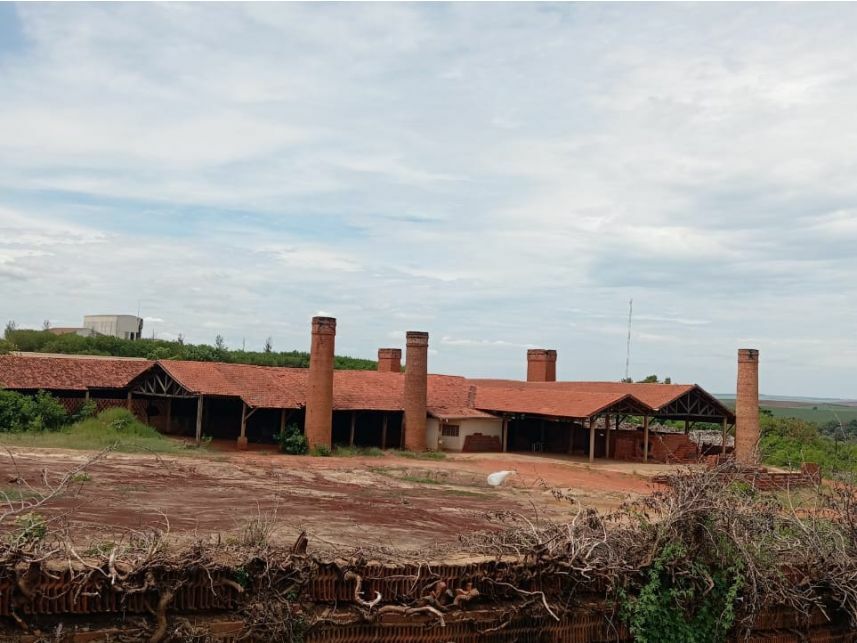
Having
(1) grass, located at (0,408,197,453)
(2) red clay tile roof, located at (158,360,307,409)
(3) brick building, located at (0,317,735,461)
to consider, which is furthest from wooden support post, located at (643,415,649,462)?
(1) grass, located at (0,408,197,453)

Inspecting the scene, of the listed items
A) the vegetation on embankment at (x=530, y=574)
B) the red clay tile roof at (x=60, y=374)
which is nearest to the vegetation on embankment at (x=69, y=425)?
the red clay tile roof at (x=60, y=374)

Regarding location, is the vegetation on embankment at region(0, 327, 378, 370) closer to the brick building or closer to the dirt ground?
the brick building

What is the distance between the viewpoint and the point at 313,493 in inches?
753

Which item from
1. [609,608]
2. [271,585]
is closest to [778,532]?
[609,608]

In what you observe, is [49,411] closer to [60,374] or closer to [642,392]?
[60,374]

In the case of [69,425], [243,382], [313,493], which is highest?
[243,382]

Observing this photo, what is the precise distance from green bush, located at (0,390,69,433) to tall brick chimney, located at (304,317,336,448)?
909cm

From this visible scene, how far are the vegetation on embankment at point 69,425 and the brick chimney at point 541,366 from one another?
21455 millimetres

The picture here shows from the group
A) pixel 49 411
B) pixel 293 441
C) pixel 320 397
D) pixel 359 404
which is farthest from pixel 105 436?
pixel 359 404

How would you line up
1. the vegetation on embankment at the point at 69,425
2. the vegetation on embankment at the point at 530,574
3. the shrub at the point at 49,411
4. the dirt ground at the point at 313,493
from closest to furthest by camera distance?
1. the vegetation on embankment at the point at 530,574
2. the dirt ground at the point at 313,493
3. the vegetation on embankment at the point at 69,425
4. the shrub at the point at 49,411

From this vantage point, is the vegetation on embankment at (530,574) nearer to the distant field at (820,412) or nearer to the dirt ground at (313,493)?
the dirt ground at (313,493)

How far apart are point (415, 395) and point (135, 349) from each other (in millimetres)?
31481

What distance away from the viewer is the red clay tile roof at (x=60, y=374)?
30.6 m

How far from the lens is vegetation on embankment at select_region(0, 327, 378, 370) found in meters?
54.9
